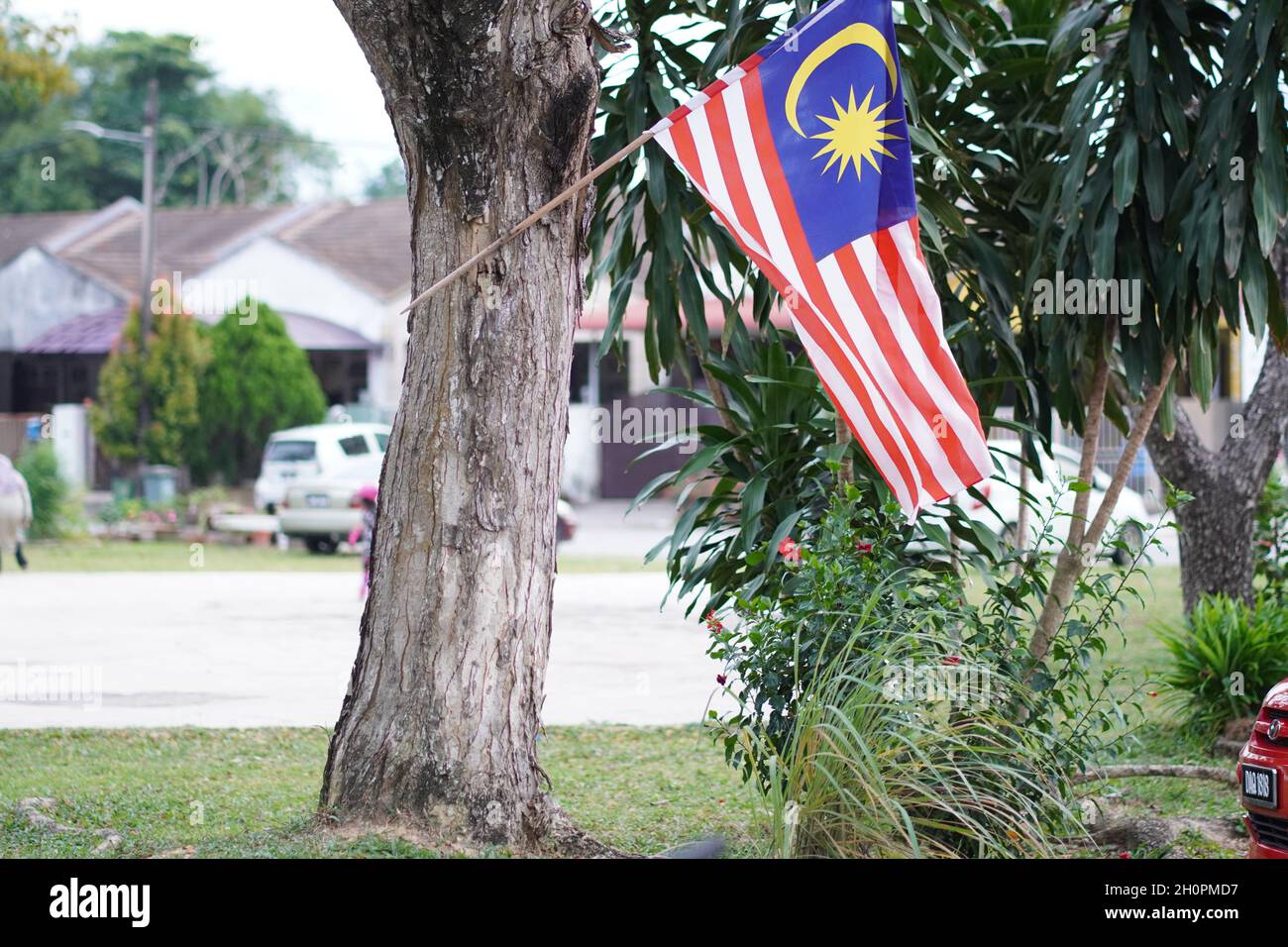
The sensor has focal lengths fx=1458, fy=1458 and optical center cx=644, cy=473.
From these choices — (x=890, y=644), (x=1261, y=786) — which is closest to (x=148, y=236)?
(x=890, y=644)

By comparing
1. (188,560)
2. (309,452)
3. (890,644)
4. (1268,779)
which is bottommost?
(188,560)

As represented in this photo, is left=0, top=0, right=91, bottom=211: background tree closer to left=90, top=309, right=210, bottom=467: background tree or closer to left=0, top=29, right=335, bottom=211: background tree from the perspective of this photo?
left=0, top=29, right=335, bottom=211: background tree

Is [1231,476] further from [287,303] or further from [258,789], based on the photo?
[287,303]

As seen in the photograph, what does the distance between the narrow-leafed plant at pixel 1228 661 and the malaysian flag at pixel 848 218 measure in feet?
12.5

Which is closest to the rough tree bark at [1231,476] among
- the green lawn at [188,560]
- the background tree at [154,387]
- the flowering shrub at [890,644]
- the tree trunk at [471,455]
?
the flowering shrub at [890,644]

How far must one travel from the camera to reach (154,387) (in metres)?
25.2

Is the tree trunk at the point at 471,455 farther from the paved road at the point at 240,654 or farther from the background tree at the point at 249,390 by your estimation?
the background tree at the point at 249,390

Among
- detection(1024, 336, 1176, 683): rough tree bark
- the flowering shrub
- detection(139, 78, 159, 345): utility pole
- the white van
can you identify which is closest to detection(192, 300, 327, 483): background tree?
detection(139, 78, 159, 345): utility pole

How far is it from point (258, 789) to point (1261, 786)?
4361 millimetres

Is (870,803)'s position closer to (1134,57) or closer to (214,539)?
(1134,57)

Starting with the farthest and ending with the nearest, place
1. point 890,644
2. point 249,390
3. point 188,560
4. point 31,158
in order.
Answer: point 31,158
point 249,390
point 188,560
point 890,644

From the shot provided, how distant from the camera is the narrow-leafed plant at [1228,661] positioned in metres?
7.95

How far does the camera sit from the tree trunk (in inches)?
200
